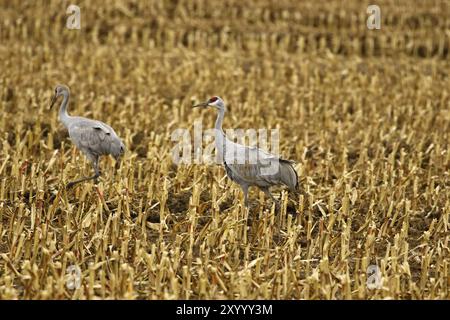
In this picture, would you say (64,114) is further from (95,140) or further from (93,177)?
(93,177)

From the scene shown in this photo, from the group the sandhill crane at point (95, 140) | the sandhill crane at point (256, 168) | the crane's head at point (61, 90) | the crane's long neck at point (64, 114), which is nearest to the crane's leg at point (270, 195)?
the sandhill crane at point (256, 168)

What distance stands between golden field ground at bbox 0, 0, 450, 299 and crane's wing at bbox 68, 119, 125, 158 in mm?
273

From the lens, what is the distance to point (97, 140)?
8156 millimetres

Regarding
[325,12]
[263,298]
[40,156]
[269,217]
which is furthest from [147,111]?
[325,12]

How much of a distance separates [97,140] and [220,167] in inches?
56.7

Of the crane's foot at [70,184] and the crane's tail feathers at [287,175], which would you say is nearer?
the crane's tail feathers at [287,175]

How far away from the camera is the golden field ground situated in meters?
6.02

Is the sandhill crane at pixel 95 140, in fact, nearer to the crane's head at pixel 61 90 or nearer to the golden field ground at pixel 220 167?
the golden field ground at pixel 220 167

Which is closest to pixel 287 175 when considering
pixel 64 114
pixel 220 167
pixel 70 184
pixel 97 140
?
pixel 220 167

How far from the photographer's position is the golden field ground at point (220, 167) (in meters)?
6.02

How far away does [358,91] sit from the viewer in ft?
45.0

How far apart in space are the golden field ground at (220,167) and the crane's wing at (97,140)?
273mm

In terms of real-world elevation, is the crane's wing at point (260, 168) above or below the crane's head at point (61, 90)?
below

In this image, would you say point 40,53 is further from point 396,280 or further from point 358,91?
point 396,280
